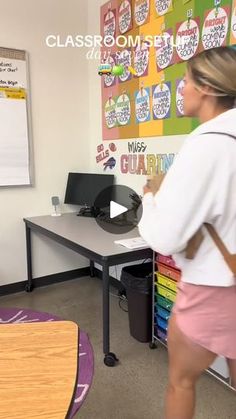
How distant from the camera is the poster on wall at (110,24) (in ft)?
9.53

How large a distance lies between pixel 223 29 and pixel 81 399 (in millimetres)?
2149


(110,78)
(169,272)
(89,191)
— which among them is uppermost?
(110,78)

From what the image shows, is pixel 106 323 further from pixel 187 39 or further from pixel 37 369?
pixel 187 39

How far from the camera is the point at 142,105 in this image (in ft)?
8.74

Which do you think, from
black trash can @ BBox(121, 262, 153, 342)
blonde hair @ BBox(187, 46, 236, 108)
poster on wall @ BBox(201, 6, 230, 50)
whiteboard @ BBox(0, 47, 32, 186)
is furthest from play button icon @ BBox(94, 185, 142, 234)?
blonde hair @ BBox(187, 46, 236, 108)

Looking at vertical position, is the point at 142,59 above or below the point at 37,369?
above

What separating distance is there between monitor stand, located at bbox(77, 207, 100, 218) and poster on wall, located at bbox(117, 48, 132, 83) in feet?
3.72

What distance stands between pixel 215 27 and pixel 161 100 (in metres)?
0.60

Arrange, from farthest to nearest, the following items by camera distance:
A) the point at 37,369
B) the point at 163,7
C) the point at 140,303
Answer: the point at 163,7 → the point at 140,303 → the point at 37,369

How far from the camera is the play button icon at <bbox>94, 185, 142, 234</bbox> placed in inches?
103

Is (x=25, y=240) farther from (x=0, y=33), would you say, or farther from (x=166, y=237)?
(x=166, y=237)

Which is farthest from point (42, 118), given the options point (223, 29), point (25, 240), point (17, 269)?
point (223, 29)

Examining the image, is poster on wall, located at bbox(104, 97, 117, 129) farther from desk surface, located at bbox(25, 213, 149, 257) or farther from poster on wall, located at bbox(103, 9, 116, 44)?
desk surface, located at bbox(25, 213, 149, 257)

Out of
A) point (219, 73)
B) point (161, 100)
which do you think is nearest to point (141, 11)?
point (161, 100)
